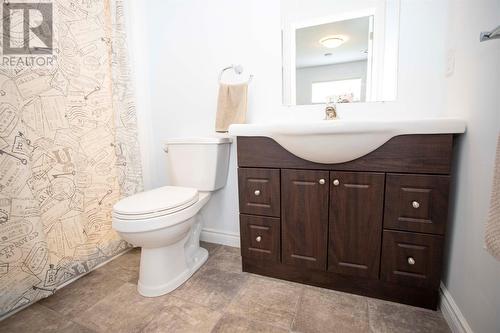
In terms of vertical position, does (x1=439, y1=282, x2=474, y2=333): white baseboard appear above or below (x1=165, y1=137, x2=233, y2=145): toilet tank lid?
below

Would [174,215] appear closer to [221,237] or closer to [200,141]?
[200,141]

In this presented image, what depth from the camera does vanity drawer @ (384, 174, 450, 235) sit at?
91 centimetres

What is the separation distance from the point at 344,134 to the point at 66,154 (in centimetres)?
139

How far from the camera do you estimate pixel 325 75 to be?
1340mm

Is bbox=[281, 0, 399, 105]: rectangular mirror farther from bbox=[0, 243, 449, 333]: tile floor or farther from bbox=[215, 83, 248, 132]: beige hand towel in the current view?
bbox=[0, 243, 449, 333]: tile floor

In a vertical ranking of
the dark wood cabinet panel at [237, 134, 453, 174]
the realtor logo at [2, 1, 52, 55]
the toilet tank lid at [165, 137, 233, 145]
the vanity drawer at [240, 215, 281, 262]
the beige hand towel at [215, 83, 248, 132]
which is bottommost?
the vanity drawer at [240, 215, 281, 262]

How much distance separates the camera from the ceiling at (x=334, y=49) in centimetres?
127

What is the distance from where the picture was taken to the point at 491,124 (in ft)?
2.36

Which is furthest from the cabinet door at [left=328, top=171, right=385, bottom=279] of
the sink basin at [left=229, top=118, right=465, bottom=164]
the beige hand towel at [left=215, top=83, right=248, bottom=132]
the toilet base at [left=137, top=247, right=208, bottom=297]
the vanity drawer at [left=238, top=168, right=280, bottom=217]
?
the toilet base at [left=137, top=247, right=208, bottom=297]

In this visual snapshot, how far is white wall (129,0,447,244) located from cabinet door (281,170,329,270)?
18.6 inches

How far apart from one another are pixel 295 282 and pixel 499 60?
3.88 feet

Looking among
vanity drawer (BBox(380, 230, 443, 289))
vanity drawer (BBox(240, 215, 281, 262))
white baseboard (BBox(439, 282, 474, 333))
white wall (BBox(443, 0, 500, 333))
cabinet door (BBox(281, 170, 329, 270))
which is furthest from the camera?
vanity drawer (BBox(240, 215, 281, 262))

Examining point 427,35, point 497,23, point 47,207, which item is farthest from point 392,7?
point 47,207

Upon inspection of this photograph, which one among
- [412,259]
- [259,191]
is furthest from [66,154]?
[412,259]
